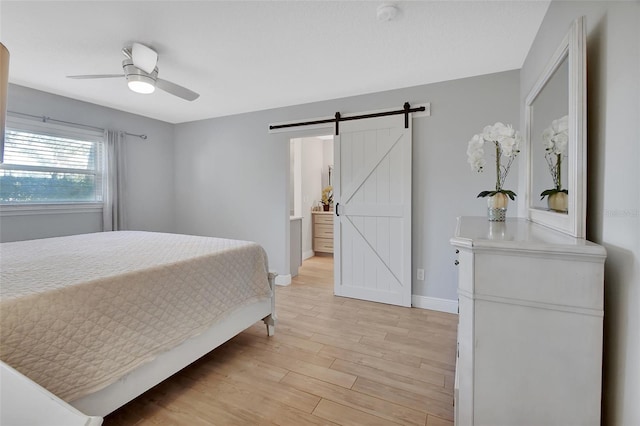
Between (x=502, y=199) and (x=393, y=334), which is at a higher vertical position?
(x=502, y=199)

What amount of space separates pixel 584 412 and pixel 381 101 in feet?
9.70

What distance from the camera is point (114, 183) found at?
12.4ft

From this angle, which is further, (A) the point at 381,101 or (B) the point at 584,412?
(A) the point at 381,101

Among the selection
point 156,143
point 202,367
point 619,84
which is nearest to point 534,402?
point 619,84

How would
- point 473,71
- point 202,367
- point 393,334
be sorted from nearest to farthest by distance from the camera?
1. point 202,367
2. point 393,334
3. point 473,71

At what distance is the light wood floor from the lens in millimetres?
1532

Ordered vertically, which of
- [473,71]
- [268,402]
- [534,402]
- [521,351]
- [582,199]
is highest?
[473,71]

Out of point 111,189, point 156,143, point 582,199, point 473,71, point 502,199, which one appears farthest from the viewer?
point 156,143

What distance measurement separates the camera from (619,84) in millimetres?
896

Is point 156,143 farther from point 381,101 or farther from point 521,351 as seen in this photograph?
point 521,351

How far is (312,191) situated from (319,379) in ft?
13.9

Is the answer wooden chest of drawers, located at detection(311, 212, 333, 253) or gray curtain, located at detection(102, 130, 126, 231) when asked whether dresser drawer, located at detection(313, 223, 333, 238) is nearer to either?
wooden chest of drawers, located at detection(311, 212, 333, 253)

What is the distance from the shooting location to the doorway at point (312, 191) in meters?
5.30

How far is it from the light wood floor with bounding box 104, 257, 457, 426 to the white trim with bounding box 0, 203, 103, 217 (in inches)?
107
